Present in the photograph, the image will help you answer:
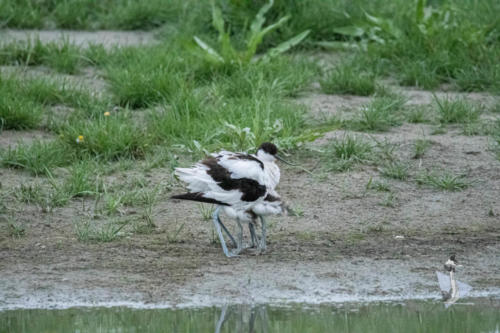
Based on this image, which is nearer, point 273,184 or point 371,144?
point 273,184

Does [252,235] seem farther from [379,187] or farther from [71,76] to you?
[71,76]

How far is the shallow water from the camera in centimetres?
494

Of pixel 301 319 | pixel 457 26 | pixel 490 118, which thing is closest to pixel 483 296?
pixel 301 319

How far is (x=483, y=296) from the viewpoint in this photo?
17.7 ft

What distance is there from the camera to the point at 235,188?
5859mm

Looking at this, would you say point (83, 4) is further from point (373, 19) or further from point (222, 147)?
point (222, 147)

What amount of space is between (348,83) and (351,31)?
1176 mm

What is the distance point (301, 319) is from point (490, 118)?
13.5 feet

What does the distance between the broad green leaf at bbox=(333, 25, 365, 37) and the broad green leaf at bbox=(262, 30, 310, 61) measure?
523 mm

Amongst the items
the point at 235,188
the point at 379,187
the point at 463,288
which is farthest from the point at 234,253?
the point at 379,187

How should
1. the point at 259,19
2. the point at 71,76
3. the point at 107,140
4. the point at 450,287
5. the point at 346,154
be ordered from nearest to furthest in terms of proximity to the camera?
the point at 450,287, the point at 346,154, the point at 107,140, the point at 71,76, the point at 259,19

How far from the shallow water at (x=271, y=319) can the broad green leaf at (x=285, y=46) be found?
4.48 m

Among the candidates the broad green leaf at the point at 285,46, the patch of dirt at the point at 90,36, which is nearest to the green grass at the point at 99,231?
the broad green leaf at the point at 285,46

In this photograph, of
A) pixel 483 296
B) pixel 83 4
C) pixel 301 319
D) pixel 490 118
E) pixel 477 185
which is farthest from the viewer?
pixel 83 4
